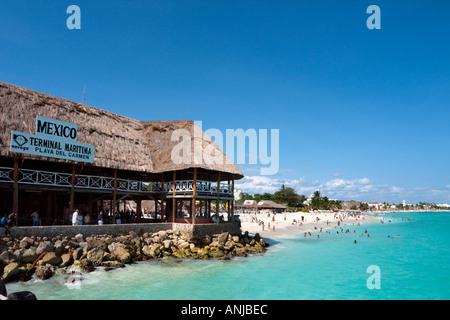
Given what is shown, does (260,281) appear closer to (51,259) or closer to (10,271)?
(51,259)

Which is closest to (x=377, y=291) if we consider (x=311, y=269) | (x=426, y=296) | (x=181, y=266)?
(x=426, y=296)

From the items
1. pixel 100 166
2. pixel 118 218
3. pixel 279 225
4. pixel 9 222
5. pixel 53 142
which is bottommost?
pixel 279 225

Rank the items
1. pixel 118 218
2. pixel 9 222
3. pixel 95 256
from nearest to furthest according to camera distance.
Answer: pixel 9 222
pixel 95 256
pixel 118 218

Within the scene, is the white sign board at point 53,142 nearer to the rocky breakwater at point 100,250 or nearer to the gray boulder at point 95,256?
the rocky breakwater at point 100,250

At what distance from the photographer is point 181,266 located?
18.6 metres

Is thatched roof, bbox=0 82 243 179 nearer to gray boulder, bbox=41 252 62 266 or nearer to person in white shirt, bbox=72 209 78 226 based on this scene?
person in white shirt, bbox=72 209 78 226

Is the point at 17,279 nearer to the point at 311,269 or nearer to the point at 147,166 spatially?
the point at 147,166

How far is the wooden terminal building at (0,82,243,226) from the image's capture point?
18688mm

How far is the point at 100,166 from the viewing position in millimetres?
20891

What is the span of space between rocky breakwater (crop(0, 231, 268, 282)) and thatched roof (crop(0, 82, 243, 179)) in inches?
187

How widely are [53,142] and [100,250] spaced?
7.10m

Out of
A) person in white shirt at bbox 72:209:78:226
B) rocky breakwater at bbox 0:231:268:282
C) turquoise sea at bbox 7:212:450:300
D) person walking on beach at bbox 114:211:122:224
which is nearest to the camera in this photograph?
turquoise sea at bbox 7:212:450:300

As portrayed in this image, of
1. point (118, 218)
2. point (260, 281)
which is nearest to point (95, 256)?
point (118, 218)

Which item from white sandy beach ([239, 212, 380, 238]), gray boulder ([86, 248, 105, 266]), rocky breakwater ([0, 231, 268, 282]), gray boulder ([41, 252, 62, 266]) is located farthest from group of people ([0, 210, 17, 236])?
white sandy beach ([239, 212, 380, 238])
